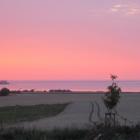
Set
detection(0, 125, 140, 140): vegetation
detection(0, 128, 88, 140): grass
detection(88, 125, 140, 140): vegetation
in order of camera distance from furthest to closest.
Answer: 1. detection(0, 128, 88, 140): grass
2. detection(0, 125, 140, 140): vegetation
3. detection(88, 125, 140, 140): vegetation

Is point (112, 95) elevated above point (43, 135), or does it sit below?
above

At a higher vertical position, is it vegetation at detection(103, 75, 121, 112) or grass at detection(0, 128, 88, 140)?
vegetation at detection(103, 75, 121, 112)

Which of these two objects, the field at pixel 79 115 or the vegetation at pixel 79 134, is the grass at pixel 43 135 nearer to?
the vegetation at pixel 79 134

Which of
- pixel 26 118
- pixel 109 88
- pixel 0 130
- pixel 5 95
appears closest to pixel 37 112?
pixel 26 118

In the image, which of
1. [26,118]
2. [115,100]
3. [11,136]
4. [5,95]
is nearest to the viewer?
[11,136]

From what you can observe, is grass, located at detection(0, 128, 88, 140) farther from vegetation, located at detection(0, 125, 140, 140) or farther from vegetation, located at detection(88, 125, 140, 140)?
vegetation, located at detection(88, 125, 140, 140)

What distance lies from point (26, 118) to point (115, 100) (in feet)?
35.2

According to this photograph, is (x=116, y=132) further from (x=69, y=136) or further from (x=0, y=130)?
(x=0, y=130)

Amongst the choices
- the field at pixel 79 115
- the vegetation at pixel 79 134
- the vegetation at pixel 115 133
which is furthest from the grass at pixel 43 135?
the field at pixel 79 115

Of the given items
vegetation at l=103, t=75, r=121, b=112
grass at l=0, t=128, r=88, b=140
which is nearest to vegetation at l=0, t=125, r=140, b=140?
grass at l=0, t=128, r=88, b=140

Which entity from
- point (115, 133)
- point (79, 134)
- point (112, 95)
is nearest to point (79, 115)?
point (112, 95)

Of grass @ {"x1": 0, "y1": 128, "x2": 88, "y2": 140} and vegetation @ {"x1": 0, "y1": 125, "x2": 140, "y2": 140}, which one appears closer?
vegetation @ {"x1": 0, "y1": 125, "x2": 140, "y2": 140}

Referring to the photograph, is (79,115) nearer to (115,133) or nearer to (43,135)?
(43,135)

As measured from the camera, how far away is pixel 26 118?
34.7m
